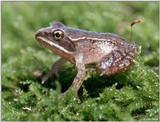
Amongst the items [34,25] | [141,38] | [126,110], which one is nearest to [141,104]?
[126,110]

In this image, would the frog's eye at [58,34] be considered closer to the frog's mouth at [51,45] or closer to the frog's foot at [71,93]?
the frog's mouth at [51,45]

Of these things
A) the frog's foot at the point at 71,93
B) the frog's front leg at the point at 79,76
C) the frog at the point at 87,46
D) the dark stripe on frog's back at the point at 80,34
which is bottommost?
the frog's foot at the point at 71,93

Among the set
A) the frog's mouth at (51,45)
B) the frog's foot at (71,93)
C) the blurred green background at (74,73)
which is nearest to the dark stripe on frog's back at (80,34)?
the frog's mouth at (51,45)

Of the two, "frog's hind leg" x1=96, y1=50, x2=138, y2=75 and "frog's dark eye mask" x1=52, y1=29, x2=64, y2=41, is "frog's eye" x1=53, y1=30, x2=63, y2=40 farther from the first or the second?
"frog's hind leg" x1=96, y1=50, x2=138, y2=75

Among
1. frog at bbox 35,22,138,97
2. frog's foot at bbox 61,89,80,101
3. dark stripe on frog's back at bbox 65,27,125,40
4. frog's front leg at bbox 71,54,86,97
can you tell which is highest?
dark stripe on frog's back at bbox 65,27,125,40

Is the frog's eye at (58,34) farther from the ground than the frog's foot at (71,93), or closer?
farther from the ground

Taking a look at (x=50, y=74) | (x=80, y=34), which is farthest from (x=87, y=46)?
(x=50, y=74)

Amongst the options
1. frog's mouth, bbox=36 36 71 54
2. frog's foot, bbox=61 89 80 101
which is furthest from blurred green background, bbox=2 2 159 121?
frog's mouth, bbox=36 36 71 54
